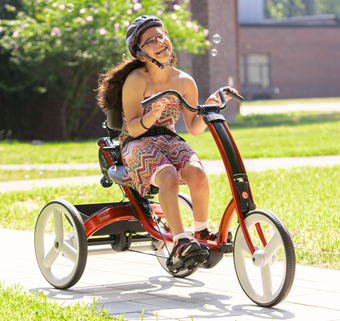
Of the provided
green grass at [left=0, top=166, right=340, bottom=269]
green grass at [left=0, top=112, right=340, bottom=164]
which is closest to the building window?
green grass at [left=0, top=112, right=340, bottom=164]

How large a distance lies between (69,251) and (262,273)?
1225 millimetres

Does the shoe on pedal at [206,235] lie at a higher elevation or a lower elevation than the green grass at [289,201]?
higher

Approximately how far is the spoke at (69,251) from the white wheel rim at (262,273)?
98 centimetres

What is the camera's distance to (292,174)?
25.8ft

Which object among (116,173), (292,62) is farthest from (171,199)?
(292,62)

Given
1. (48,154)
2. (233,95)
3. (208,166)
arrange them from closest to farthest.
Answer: (233,95)
(208,166)
(48,154)

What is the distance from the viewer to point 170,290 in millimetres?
3836

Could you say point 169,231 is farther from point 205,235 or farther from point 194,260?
point 194,260

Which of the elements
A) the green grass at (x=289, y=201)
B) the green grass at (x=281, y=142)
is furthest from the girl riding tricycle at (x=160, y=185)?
the green grass at (x=281, y=142)

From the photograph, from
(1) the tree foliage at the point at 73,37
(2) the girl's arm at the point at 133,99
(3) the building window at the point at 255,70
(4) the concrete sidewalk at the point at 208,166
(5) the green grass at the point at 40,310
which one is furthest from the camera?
(3) the building window at the point at 255,70

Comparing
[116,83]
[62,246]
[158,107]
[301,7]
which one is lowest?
[62,246]

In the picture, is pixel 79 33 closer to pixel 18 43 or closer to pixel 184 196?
pixel 18 43

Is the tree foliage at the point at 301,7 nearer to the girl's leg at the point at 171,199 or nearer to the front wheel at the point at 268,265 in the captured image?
the girl's leg at the point at 171,199

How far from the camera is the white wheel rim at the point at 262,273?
10.6 feet
